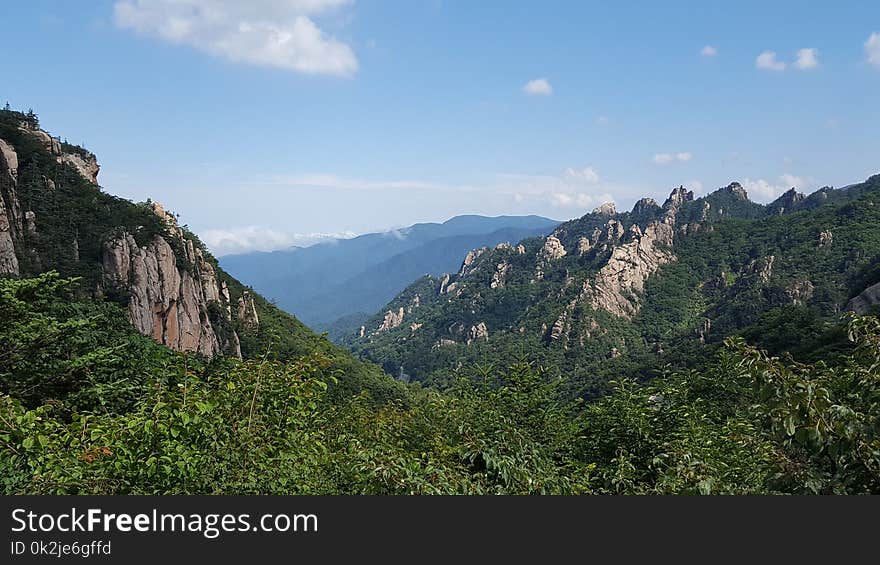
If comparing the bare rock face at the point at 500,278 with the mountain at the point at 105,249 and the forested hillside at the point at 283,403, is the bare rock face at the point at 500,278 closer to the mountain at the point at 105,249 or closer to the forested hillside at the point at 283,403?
the forested hillside at the point at 283,403

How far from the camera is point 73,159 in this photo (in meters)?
60.8

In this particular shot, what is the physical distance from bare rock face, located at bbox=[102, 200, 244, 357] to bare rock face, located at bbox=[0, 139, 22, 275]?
20.8 feet

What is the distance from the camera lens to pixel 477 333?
Result: 16112 centimetres

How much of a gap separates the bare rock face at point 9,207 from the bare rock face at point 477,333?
420 feet

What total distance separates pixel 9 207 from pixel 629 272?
132 meters

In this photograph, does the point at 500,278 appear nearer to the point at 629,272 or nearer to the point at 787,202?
the point at 629,272

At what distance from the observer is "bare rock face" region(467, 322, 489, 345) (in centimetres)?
15988

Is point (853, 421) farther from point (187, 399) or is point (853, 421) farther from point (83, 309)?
point (83, 309)

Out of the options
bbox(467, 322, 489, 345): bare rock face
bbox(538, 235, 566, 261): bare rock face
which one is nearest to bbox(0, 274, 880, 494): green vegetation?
bbox(467, 322, 489, 345): bare rock face

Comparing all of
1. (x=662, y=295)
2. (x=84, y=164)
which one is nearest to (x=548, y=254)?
(x=662, y=295)

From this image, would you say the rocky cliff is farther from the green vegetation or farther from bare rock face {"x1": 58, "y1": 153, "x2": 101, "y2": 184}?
the green vegetation

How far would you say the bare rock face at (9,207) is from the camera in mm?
34812

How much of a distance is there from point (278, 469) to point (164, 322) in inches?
1757

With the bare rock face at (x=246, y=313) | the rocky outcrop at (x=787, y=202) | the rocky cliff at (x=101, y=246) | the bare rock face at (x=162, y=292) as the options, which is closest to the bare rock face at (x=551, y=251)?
the rocky outcrop at (x=787, y=202)
